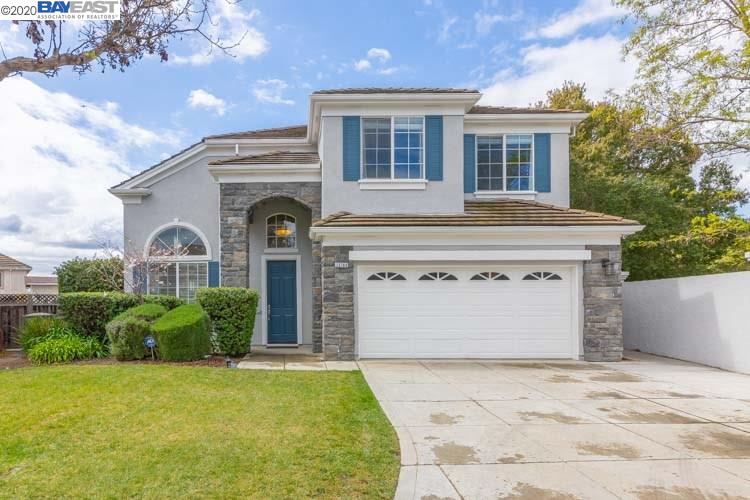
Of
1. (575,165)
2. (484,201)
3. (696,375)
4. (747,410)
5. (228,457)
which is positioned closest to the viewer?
(228,457)

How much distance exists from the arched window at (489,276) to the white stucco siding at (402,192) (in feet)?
5.69

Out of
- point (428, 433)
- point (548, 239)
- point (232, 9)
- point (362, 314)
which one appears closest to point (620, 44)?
point (548, 239)

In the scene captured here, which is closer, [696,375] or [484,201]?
[696,375]

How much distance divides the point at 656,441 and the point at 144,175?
44.2 feet

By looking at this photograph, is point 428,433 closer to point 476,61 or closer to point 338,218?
point 338,218

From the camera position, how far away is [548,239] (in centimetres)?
1040

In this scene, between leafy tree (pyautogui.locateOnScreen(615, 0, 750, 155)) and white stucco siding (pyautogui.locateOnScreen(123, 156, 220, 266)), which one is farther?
white stucco siding (pyautogui.locateOnScreen(123, 156, 220, 266))

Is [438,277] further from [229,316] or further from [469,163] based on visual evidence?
[229,316]

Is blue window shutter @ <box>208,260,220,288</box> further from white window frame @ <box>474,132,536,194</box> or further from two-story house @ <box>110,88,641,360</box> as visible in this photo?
white window frame @ <box>474,132,536,194</box>

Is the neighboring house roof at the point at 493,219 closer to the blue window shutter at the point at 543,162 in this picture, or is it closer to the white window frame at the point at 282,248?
the blue window shutter at the point at 543,162

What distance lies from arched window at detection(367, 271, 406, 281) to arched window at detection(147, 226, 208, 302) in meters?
5.33

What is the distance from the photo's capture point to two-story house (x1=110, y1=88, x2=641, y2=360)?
33.7ft

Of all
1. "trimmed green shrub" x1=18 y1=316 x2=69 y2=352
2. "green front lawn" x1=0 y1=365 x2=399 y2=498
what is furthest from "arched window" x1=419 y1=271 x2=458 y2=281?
"trimmed green shrub" x1=18 y1=316 x2=69 y2=352

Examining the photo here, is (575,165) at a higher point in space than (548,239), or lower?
higher
